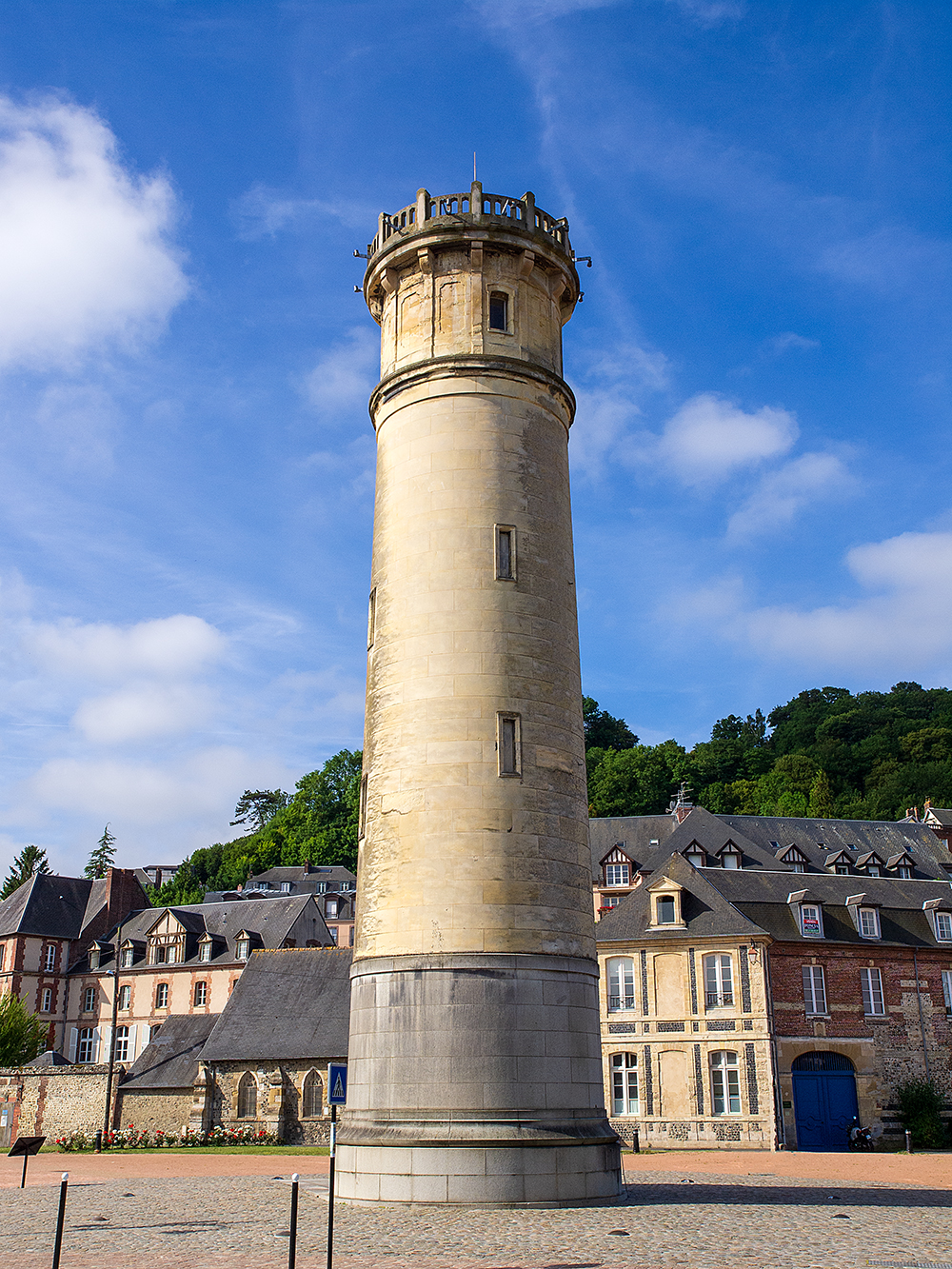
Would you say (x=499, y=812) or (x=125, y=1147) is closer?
(x=499, y=812)

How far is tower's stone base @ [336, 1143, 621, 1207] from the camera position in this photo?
13.7 meters

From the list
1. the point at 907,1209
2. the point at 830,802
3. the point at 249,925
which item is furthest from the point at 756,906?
the point at 830,802

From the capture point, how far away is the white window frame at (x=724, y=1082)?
2969 cm

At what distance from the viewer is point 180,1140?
110 ft

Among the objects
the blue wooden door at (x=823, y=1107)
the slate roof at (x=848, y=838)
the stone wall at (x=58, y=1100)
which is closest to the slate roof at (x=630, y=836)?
the slate roof at (x=848, y=838)

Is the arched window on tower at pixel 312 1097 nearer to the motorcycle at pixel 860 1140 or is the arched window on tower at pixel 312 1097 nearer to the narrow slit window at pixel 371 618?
the motorcycle at pixel 860 1140

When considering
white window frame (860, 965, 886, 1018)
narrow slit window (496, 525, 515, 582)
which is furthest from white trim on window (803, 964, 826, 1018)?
narrow slit window (496, 525, 515, 582)

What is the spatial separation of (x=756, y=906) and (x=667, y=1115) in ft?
22.1

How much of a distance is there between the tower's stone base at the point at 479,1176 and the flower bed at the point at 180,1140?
20.0 m

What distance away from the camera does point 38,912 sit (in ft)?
187

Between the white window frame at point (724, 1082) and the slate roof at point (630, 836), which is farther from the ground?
the slate roof at point (630, 836)

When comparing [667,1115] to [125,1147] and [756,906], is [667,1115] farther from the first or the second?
[125,1147]

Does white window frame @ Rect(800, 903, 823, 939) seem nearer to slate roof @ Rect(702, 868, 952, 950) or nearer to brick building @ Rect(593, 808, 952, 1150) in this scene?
brick building @ Rect(593, 808, 952, 1150)

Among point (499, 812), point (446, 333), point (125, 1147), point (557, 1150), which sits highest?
point (446, 333)
